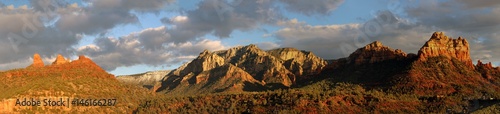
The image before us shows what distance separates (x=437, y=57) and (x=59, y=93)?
10125 cm

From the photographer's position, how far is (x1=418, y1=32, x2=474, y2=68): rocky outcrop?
6673 inches

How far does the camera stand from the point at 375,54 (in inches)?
7283

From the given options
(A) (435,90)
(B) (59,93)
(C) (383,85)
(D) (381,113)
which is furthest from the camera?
(C) (383,85)

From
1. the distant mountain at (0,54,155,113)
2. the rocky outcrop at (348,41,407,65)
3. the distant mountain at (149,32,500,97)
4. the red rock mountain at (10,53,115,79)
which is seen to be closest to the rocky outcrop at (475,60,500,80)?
the distant mountain at (149,32,500,97)

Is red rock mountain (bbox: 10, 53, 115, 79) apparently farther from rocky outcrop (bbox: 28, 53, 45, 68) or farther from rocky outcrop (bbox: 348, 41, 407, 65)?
rocky outcrop (bbox: 348, 41, 407, 65)

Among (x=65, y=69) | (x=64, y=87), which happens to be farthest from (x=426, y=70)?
(x=65, y=69)

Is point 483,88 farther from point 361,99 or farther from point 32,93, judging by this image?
point 32,93

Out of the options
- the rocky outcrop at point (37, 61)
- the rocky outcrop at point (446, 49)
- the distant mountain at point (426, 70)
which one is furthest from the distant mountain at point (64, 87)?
the rocky outcrop at point (446, 49)

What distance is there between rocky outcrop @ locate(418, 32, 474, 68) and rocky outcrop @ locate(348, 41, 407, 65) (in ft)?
29.3

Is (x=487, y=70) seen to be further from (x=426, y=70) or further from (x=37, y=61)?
(x=37, y=61)

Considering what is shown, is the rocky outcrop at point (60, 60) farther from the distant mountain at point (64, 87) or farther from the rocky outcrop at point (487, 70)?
the rocky outcrop at point (487, 70)

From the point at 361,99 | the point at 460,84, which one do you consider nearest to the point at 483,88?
the point at 460,84

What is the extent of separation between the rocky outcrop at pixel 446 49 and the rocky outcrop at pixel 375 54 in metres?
8.94

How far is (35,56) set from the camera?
15850 cm
